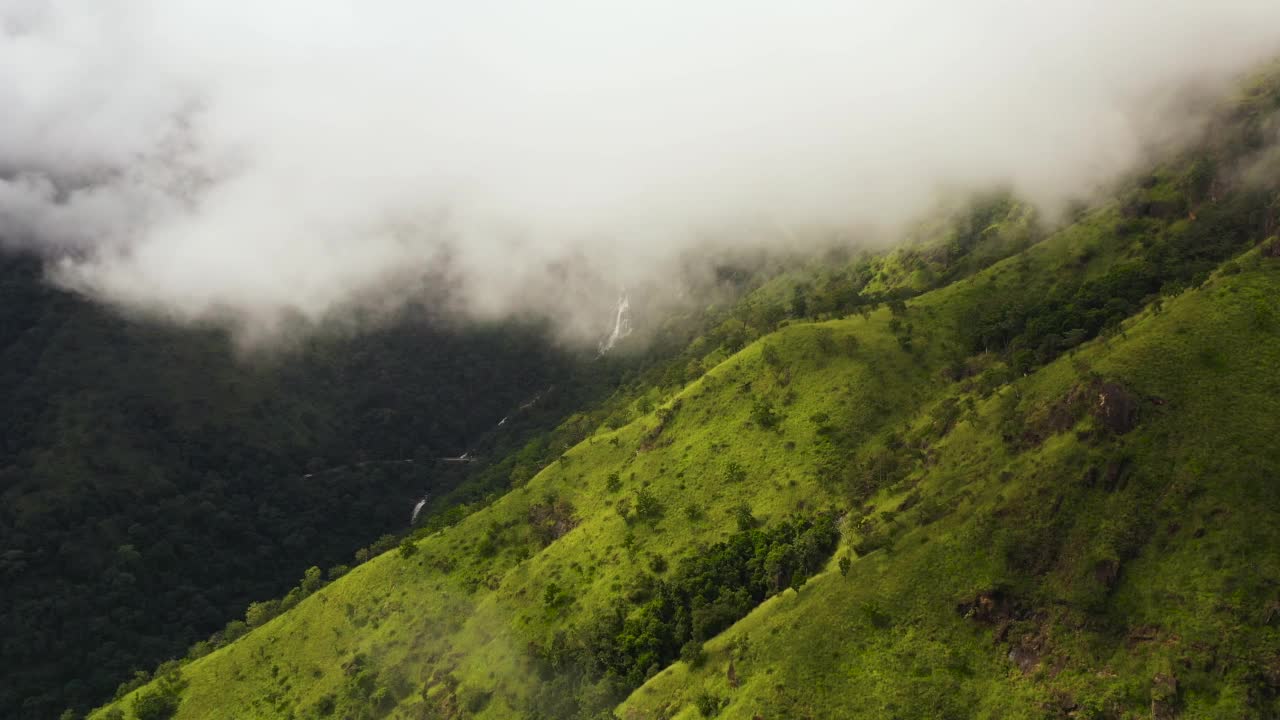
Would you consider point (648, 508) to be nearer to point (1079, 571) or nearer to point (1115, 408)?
point (1079, 571)

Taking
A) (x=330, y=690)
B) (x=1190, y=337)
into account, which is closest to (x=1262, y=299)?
(x=1190, y=337)

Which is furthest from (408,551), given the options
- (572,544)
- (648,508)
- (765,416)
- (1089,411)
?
(1089,411)

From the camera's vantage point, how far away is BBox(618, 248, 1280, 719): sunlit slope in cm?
8738

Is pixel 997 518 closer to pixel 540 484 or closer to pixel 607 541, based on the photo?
pixel 607 541

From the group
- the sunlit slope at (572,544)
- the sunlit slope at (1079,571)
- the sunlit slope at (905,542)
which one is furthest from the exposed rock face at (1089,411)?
the sunlit slope at (572,544)

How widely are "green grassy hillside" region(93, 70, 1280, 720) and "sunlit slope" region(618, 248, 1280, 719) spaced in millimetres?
339

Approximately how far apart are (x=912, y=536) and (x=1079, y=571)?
65.4ft

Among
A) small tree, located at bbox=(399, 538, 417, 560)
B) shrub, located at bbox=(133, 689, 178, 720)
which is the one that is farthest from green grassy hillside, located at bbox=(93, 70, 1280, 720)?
small tree, located at bbox=(399, 538, 417, 560)

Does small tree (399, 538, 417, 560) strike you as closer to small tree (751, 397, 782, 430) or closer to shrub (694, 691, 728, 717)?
small tree (751, 397, 782, 430)

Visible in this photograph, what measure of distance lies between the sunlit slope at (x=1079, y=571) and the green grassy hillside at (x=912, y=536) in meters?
0.34

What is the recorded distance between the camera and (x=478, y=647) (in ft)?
458

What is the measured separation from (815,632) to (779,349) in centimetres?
7463

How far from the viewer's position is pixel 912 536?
11056 centimetres

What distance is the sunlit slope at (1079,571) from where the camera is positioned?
8738 centimetres
